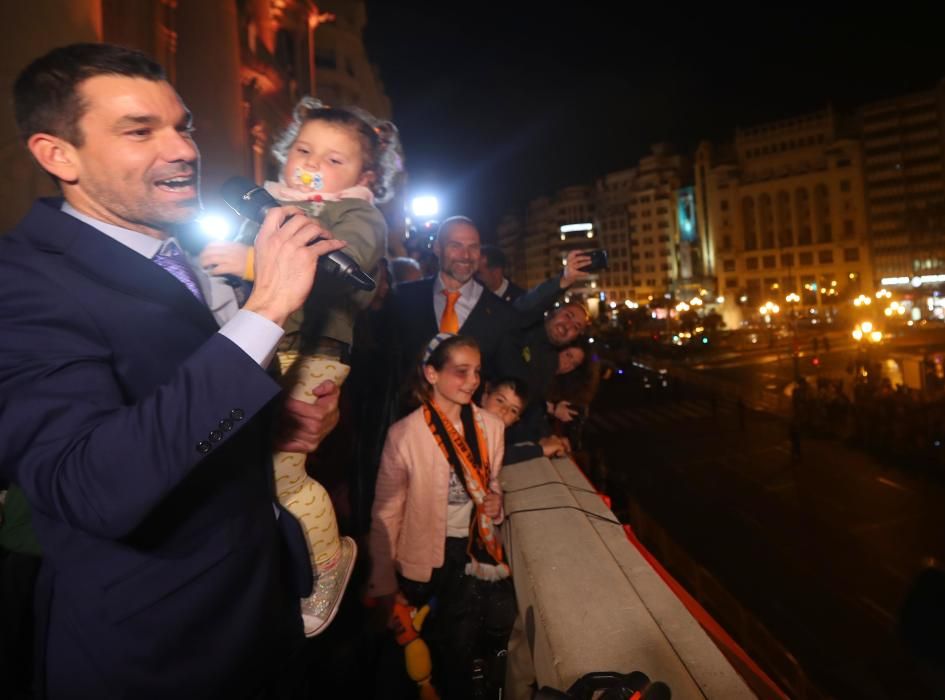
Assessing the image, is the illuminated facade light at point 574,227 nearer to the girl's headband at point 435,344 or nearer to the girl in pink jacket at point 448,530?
the girl's headband at point 435,344

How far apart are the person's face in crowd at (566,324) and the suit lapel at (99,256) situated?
13.7 ft

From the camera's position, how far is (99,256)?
1.33 meters

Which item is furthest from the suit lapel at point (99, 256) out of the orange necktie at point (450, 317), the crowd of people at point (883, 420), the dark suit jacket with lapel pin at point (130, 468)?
the crowd of people at point (883, 420)

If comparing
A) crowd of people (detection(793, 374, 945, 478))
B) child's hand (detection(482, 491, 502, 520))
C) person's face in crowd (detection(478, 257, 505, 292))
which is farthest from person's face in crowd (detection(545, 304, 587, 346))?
crowd of people (detection(793, 374, 945, 478))

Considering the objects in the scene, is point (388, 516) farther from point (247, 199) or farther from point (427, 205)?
point (427, 205)

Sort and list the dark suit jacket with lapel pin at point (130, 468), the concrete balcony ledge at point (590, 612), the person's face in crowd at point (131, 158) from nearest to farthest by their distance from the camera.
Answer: the dark suit jacket with lapel pin at point (130, 468), the person's face in crowd at point (131, 158), the concrete balcony ledge at point (590, 612)

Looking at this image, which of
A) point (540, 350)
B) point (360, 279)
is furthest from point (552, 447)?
point (360, 279)

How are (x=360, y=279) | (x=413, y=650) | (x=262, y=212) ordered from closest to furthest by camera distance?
(x=360, y=279)
(x=262, y=212)
(x=413, y=650)

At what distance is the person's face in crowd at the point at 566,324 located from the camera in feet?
17.2

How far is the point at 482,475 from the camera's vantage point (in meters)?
3.37

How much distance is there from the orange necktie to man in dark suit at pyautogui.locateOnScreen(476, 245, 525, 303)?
2.04 metres

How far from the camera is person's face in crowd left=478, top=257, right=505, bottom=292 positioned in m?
6.36

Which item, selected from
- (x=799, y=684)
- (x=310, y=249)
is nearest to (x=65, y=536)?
(x=310, y=249)

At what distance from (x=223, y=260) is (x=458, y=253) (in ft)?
8.65
